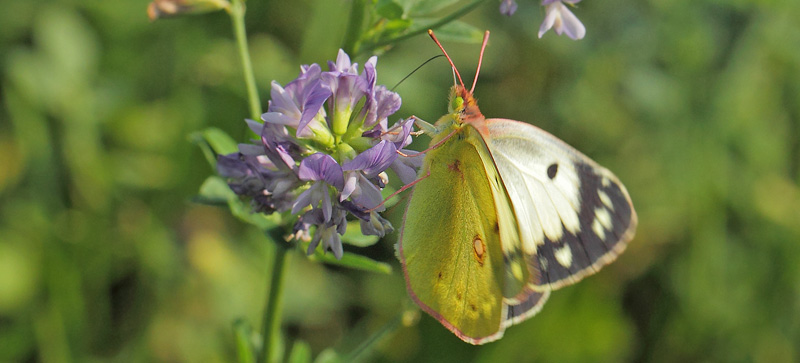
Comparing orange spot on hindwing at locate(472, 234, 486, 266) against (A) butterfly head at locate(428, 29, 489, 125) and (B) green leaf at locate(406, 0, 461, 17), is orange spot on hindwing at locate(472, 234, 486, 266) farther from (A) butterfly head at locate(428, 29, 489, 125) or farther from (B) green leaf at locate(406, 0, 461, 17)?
(B) green leaf at locate(406, 0, 461, 17)

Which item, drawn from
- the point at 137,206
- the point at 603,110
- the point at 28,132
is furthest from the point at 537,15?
the point at 28,132

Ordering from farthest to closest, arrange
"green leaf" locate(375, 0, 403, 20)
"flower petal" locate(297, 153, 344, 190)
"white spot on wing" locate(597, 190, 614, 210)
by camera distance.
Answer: "white spot on wing" locate(597, 190, 614, 210) < "green leaf" locate(375, 0, 403, 20) < "flower petal" locate(297, 153, 344, 190)

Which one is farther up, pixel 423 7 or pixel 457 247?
pixel 423 7

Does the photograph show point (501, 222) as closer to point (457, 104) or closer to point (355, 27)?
point (457, 104)

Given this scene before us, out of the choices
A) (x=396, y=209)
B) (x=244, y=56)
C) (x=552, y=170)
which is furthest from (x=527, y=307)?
(x=396, y=209)

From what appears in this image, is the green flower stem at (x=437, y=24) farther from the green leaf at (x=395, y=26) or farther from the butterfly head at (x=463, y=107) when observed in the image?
the butterfly head at (x=463, y=107)

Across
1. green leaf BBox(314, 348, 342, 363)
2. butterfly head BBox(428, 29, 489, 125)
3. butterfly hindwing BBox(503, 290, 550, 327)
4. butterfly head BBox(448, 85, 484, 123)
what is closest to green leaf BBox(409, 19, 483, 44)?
butterfly head BBox(428, 29, 489, 125)

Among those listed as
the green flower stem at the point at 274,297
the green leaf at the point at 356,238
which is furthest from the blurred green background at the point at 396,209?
the green flower stem at the point at 274,297
